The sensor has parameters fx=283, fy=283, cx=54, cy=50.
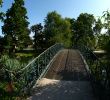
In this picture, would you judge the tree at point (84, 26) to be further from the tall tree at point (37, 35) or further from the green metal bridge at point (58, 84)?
the green metal bridge at point (58, 84)

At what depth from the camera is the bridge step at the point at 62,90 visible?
11.7 meters

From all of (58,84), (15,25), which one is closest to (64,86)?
(58,84)

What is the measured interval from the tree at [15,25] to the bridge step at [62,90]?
4298 cm

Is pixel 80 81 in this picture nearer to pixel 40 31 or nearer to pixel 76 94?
pixel 76 94

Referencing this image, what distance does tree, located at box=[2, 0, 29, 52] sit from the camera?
5753 cm

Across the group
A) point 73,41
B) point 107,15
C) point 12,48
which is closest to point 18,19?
point 12,48

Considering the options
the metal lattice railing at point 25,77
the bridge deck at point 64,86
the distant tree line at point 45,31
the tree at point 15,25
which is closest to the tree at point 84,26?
the distant tree line at point 45,31

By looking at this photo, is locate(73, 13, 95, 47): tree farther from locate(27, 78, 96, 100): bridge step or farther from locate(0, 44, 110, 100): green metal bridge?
locate(27, 78, 96, 100): bridge step

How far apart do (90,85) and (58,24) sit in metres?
68.1

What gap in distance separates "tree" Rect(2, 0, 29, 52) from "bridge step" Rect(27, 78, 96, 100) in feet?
141

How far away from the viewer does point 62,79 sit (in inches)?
601

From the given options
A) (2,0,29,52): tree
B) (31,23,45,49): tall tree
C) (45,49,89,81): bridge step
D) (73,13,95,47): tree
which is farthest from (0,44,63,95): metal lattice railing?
(73,13,95,47): tree

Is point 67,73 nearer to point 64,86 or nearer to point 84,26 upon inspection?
point 64,86

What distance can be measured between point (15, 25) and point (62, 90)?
46.7 meters
